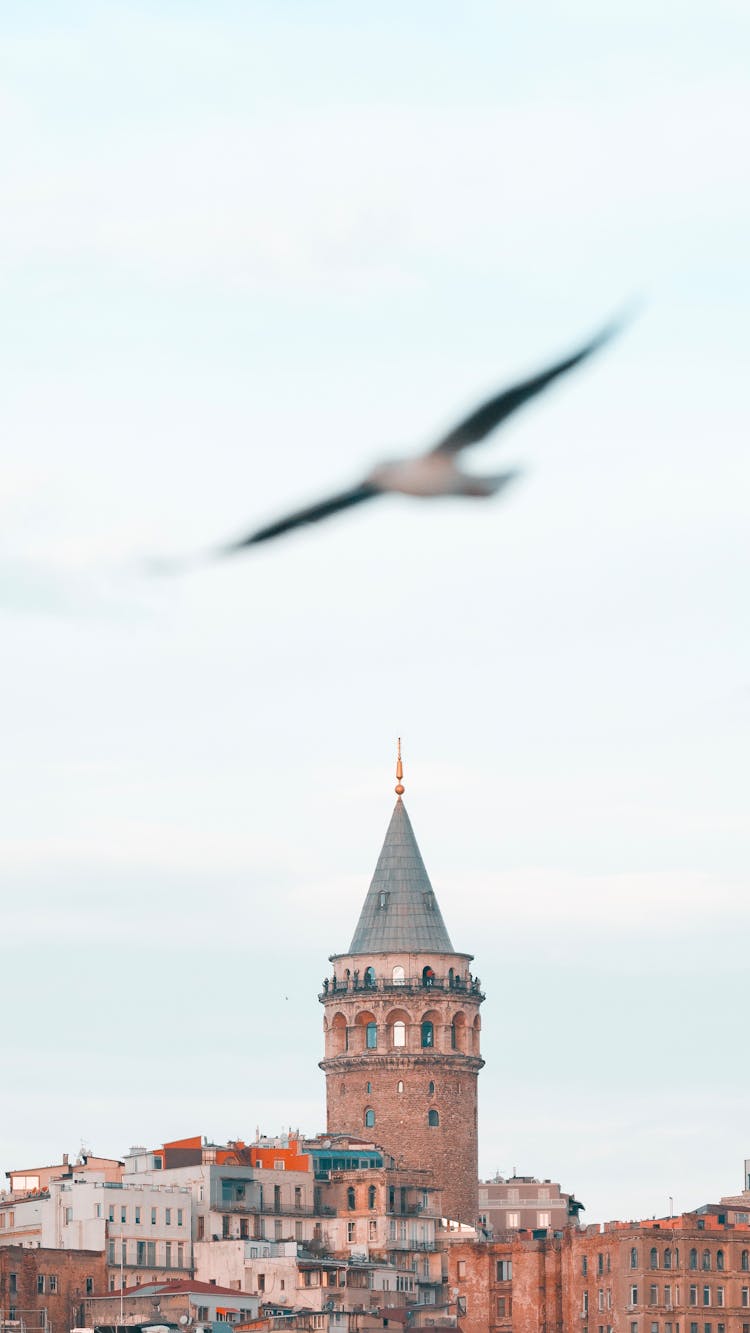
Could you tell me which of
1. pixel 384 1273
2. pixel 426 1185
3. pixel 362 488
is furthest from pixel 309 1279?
pixel 362 488

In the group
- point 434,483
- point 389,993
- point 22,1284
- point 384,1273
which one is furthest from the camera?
point 389,993

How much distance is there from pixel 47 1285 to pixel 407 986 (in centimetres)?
3863

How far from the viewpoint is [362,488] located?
1196 inches

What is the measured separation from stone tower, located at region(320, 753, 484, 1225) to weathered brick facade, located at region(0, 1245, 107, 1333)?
31.1 meters

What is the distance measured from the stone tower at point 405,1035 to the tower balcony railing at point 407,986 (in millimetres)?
52

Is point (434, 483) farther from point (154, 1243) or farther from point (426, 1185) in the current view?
point (426, 1185)

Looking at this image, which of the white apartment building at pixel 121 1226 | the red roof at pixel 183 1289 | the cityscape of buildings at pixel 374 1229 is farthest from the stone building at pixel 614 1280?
the red roof at pixel 183 1289

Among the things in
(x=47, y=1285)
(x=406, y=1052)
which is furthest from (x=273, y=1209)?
(x=406, y=1052)

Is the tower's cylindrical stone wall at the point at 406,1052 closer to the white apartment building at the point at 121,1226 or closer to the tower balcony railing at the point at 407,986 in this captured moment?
the tower balcony railing at the point at 407,986

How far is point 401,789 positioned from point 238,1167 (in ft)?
117

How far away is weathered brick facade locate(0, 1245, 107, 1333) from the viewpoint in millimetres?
133750

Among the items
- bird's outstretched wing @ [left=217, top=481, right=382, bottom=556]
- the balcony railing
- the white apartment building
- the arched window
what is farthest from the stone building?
bird's outstretched wing @ [left=217, top=481, right=382, bottom=556]

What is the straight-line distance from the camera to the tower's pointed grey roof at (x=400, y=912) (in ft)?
563

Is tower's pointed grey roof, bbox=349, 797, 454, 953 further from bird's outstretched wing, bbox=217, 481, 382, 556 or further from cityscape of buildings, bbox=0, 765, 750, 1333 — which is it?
bird's outstretched wing, bbox=217, 481, 382, 556
